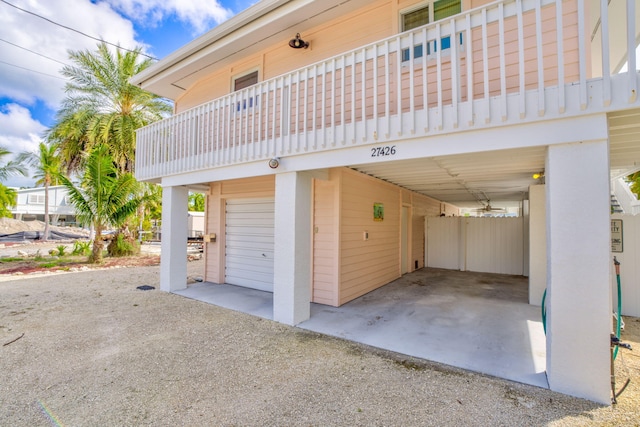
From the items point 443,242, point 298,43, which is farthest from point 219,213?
point 443,242

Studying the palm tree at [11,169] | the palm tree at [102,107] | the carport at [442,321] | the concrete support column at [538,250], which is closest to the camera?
the carport at [442,321]

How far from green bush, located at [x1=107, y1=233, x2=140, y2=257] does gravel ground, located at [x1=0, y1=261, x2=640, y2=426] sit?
9.35 meters

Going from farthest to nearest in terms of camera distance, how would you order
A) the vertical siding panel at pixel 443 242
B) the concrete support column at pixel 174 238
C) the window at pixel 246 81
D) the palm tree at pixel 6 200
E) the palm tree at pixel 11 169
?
the palm tree at pixel 6 200 → the palm tree at pixel 11 169 → the vertical siding panel at pixel 443 242 → the window at pixel 246 81 → the concrete support column at pixel 174 238

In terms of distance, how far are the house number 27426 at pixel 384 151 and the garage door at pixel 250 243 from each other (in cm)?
381

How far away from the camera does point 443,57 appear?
443 centimetres

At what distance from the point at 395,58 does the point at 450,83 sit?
0.90m

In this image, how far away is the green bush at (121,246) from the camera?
1366cm

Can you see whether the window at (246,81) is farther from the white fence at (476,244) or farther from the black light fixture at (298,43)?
the white fence at (476,244)

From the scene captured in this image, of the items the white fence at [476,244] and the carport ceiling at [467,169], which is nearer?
the carport ceiling at [467,169]

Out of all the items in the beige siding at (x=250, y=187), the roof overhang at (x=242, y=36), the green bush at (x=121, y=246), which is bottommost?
the green bush at (x=121, y=246)

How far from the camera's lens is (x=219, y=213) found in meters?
8.29

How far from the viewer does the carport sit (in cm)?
374

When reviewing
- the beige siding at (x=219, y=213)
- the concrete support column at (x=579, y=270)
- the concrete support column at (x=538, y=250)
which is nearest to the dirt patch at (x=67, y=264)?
the beige siding at (x=219, y=213)

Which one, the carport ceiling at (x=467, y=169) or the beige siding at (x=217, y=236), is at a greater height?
the carport ceiling at (x=467, y=169)
